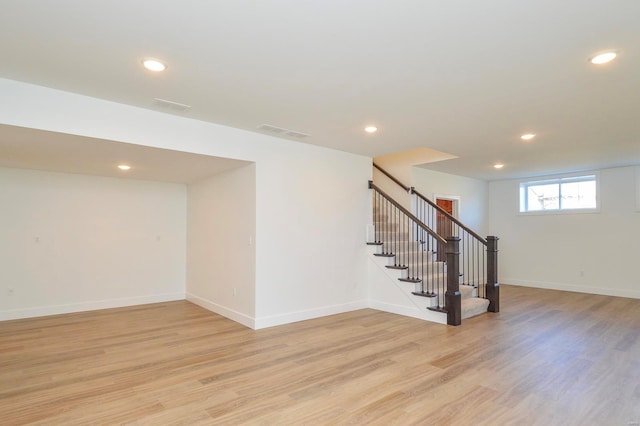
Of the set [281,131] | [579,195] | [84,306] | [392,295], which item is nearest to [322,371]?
[392,295]

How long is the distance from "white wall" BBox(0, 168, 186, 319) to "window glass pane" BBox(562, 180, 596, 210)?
27.2 ft

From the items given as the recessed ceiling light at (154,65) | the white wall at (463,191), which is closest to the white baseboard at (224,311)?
the recessed ceiling light at (154,65)

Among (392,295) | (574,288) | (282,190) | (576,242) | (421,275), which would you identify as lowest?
(574,288)

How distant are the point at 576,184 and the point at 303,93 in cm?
747

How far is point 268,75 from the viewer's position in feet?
9.67

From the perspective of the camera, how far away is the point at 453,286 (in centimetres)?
489

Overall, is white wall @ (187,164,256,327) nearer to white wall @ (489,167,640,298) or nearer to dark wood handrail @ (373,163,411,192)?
dark wood handrail @ (373,163,411,192)

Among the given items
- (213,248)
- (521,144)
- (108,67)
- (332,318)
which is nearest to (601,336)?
(521,144)

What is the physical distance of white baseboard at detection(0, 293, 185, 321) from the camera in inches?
205

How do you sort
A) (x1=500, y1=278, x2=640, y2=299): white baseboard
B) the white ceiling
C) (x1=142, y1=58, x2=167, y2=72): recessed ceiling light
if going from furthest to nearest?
1. (x1=500, y1=278, x2=640, y2=299): white baseboard
2. (x1=142, y1=58, x2=167, y2=72): recessed ceiling light
3. the white ceiling

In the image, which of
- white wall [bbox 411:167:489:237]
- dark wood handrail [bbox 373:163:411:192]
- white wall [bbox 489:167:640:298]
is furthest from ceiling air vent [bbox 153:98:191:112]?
white wall [bbox 489:167:640:298]

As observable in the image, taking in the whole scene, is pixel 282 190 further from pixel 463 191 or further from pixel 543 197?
pixel 543 197

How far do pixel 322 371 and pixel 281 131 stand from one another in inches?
114

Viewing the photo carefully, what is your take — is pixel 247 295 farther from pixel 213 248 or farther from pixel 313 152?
pixel 313 152
